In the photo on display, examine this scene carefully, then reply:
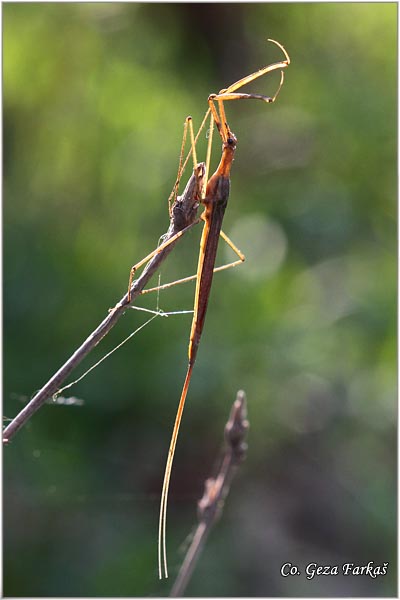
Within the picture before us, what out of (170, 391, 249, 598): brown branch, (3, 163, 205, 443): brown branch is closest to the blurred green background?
(170, 391, 249, 598): brown branch

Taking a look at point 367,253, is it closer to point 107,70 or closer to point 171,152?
point 171,152

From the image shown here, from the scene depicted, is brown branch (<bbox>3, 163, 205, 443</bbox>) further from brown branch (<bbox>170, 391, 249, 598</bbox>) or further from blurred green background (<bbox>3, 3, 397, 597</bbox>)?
blurred green background (<bbox>3, 3, 397, 597</bbox>)

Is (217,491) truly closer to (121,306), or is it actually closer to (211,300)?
(121,306)

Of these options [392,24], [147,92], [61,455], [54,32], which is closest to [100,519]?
[61,455]

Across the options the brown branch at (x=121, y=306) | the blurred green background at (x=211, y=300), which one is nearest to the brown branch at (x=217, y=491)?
the brown branch at (x=121, y=306)

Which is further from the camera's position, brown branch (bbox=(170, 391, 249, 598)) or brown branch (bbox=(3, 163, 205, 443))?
brown branch (bbox=(170, 391, 249, 598))

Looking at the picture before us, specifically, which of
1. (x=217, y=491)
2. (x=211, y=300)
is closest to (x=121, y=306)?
(x=217, y=491)

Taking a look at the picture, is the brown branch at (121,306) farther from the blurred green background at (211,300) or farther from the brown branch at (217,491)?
the blurred green background at (211,300)
